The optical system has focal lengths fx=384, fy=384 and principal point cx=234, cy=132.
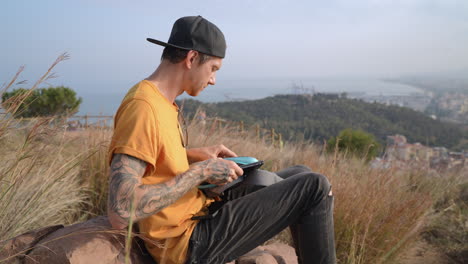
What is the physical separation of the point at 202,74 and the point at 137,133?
0.48 metres

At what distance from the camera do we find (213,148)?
220 cm

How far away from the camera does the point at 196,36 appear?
1.71m

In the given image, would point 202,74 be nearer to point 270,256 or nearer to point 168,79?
point 168,79

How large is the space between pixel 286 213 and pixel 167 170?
0.66m

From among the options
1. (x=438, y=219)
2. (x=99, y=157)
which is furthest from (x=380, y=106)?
(x=99, y=157)

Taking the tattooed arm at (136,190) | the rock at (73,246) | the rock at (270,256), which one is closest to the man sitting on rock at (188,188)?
the tattooed arm at (136,190)

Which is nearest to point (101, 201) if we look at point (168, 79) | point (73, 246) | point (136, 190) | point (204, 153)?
point (204, 153)

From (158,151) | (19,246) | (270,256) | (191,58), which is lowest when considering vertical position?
(270,256)

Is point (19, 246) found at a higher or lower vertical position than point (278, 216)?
lower

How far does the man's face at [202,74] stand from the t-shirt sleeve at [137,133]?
330mm

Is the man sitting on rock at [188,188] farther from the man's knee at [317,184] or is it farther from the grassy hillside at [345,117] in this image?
the grassy hillside at [345,117]

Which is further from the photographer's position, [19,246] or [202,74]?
[202,74]

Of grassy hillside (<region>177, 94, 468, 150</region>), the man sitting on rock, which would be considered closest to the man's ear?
the man sitting on rock

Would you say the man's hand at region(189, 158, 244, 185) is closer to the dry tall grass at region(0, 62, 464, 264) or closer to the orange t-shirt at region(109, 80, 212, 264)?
the orange t-shirt at region(109, 80, 212, 264)
